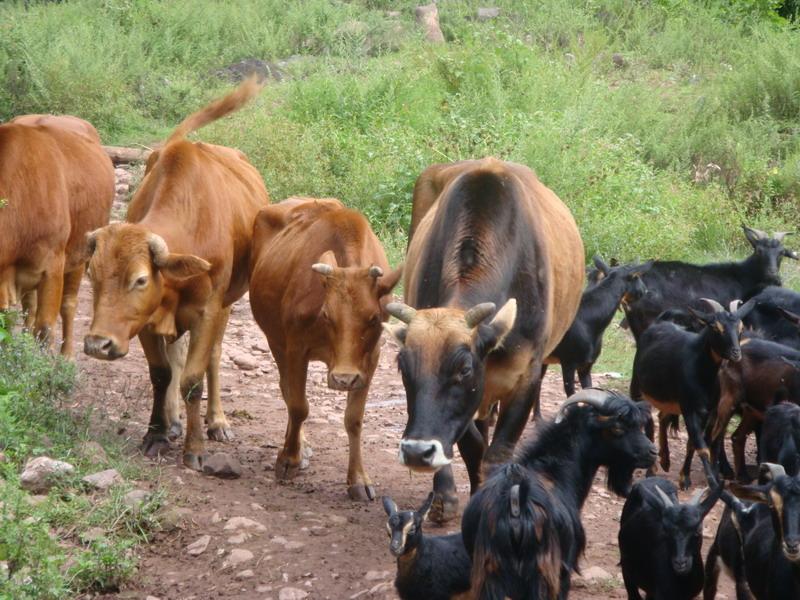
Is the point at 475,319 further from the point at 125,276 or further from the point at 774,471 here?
the point at 125,276

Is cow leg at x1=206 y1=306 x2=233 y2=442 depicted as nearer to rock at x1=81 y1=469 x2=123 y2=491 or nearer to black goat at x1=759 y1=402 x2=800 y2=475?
rock at x1=81 y1=469 x2=123 y2=491

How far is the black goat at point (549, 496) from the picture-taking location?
550 cm

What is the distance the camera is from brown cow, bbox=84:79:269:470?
26.4 feet

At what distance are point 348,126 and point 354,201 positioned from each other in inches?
96.1

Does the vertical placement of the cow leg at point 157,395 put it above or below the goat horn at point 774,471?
below

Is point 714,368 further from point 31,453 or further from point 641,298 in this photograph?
point 31,453

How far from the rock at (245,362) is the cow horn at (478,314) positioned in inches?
199

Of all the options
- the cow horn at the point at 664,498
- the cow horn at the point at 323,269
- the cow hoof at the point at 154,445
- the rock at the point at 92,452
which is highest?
the cow horn at the point at 323,269

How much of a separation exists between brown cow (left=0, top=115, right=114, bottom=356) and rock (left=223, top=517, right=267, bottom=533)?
287 centimetres

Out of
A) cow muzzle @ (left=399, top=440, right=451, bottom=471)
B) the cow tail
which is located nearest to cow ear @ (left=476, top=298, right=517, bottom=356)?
cow muzzle @ (left=399, top=440, right=451, bottom=471)

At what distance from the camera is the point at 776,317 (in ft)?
33.9

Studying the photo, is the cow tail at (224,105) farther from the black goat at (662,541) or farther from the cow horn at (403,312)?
the black goat at (662,541)

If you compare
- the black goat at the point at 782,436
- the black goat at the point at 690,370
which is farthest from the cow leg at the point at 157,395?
the black goat at the point at 782,436

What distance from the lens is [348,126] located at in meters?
17.1
